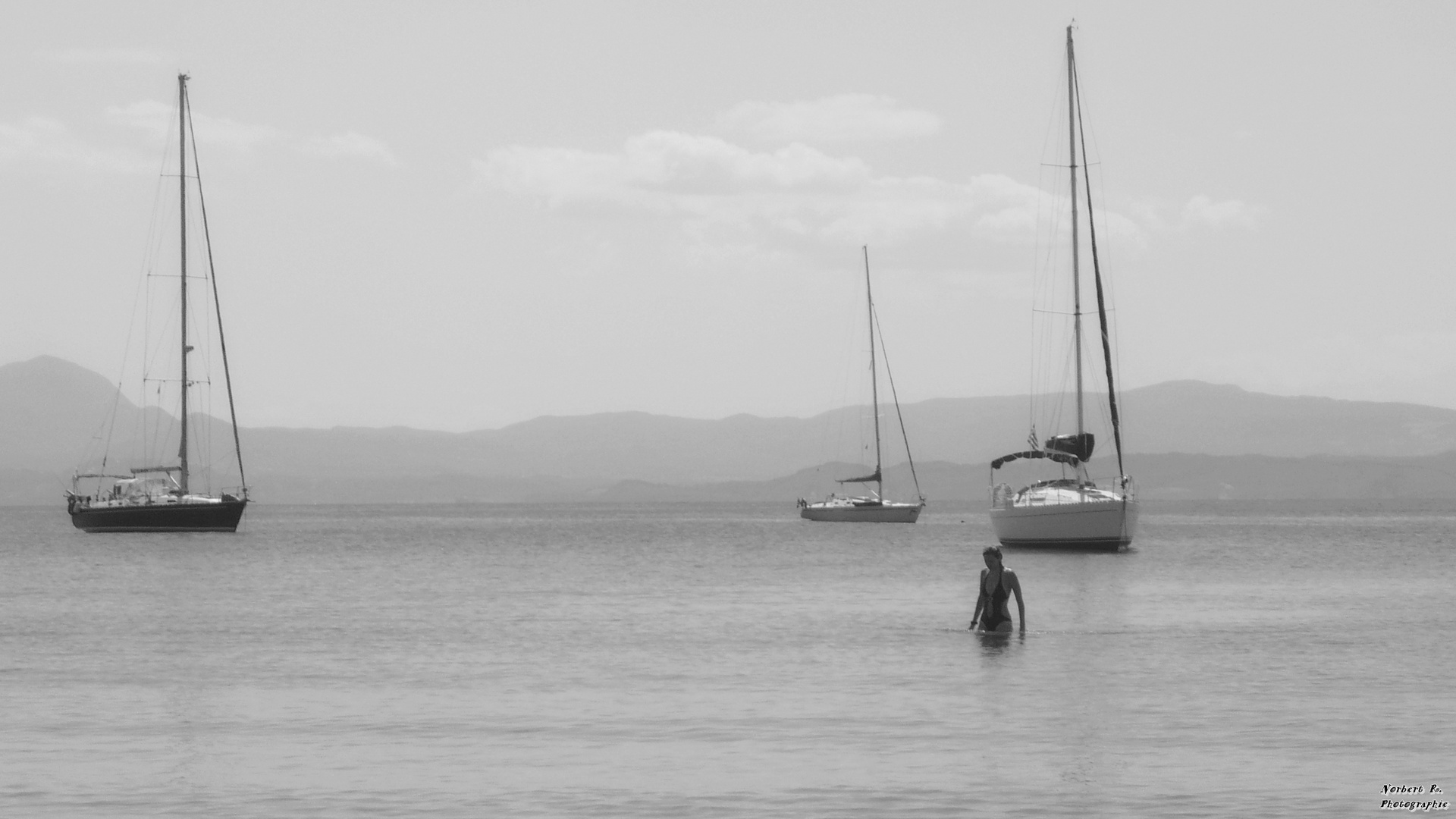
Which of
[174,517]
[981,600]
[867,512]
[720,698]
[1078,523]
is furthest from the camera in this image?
[867,512]

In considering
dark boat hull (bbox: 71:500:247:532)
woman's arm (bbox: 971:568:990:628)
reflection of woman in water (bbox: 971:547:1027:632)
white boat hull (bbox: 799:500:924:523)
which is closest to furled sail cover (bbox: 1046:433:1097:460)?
woman's arm (bbox: 971:568:990:628)

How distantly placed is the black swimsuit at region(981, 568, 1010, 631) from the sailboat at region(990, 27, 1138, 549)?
3088 cm

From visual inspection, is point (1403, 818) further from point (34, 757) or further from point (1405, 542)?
point (1405, 542)

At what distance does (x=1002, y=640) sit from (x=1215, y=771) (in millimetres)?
15025

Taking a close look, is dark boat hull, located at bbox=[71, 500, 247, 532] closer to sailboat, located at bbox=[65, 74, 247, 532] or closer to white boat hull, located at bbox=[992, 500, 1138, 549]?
sailboat, located at bbox=[65, 74, 247, 532]

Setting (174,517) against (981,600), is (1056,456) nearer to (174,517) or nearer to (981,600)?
(981,600)

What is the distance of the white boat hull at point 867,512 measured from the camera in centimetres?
12650

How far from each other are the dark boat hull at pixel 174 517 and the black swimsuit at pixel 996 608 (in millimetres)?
61289

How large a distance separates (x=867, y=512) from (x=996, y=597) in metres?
94.7

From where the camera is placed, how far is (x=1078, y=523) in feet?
219

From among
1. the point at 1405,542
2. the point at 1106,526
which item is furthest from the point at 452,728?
the point at 1405,542

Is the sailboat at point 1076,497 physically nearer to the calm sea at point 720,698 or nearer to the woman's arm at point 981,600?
the calm sea at point 720,698

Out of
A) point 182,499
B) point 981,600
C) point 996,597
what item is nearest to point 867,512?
point 182,499

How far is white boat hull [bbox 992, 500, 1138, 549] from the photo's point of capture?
2621 inches
